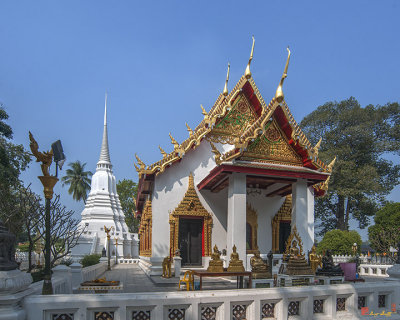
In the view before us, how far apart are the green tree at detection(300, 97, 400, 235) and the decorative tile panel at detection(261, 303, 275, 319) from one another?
27484 mm

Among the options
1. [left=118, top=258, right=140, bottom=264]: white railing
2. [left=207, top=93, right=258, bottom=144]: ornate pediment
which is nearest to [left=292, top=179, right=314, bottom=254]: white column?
[left=207, top=93, right=258, bottom=144]: ornate pediment

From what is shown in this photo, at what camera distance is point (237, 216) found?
1218cm

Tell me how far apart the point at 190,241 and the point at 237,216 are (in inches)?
132

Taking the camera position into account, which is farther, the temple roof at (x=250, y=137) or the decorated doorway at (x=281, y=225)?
the decorated doorway at (x=281, y=225)

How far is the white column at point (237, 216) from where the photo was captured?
39.7 feet

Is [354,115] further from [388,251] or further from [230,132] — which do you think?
[230,132]

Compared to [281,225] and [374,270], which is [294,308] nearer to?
[281,225]

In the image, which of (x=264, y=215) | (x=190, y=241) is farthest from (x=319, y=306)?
(x=264, y=215)

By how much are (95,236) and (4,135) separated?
675 inches

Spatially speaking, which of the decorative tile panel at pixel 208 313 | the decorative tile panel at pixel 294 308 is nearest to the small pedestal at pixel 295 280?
the decorative tile panel at pixel 294 308

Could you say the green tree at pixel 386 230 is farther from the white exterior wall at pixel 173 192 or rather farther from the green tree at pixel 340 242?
the white exterior wall at pixel 173 192

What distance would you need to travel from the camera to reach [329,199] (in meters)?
34.1

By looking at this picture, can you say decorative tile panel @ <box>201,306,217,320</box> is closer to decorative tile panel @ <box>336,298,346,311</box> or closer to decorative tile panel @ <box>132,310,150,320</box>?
decorative tile panel @ <box>132,310,150,320</box>

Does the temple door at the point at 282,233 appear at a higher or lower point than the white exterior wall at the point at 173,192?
lower
